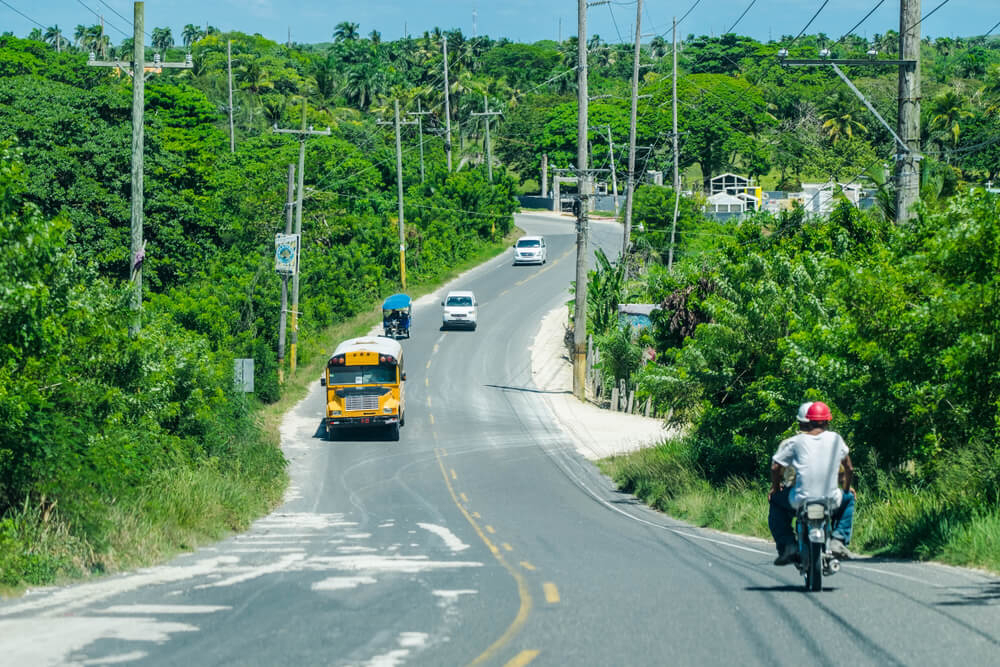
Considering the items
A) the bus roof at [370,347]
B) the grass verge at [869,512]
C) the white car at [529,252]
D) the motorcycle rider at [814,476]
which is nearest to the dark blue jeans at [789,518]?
the motorcycle rider at [814,476]

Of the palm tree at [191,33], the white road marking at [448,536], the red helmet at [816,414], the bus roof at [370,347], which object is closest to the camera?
the red helmet at [816,414]

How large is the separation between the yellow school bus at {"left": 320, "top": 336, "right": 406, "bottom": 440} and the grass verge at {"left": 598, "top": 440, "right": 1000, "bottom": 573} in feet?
36.5

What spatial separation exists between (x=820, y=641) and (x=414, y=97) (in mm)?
105045

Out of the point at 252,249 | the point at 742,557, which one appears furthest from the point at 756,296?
the point at 252,249

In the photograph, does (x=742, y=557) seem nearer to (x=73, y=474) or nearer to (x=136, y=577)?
(x=136, y=577)

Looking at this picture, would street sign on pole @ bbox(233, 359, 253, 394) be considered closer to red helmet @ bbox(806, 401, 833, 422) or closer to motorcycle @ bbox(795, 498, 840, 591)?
red helmet @ bbox(806, 401, 833, 422)

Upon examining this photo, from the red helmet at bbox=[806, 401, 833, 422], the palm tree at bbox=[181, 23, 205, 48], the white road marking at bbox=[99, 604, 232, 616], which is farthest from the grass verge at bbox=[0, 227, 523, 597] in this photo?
the palm tree at bbox=[181, 23, 205, 48]

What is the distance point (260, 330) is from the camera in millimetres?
50750

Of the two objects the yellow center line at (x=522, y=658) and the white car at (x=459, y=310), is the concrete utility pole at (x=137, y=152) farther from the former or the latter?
the white car at (x=459, y=310)

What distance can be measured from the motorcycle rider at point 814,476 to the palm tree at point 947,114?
275 feet

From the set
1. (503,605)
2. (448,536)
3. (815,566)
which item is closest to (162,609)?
(503,605)

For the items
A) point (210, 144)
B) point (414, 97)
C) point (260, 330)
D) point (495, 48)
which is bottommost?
point (260, 330)

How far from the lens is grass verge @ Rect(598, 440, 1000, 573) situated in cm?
1120

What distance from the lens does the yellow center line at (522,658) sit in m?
6.83
